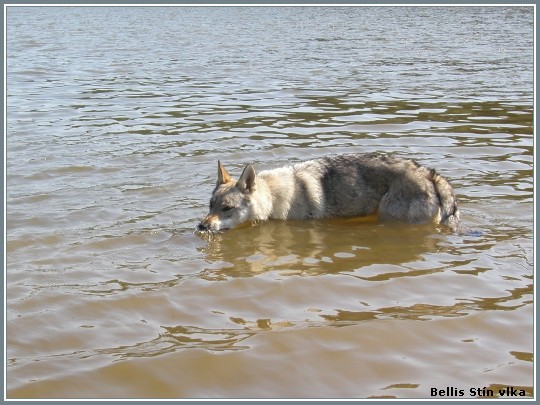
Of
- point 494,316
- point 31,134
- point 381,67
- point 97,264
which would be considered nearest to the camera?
point 494,316

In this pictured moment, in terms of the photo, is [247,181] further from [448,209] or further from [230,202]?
[448,209]

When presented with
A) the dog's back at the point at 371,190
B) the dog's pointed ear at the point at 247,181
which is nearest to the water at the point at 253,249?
the dog's back at the point at 371,190

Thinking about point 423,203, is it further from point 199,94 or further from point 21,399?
point 199,94

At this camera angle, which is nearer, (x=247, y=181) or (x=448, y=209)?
(x=448, y=209)

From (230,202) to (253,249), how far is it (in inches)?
34.6

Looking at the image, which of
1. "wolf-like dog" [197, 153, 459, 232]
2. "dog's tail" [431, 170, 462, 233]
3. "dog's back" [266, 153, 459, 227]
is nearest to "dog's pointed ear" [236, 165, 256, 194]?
"wolf-like dog" [197, 153, 459, 232]

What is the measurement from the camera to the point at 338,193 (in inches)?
372

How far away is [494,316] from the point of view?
640cm

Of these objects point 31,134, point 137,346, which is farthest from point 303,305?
point 31,134

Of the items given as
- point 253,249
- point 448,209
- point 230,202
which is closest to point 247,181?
point 230,202

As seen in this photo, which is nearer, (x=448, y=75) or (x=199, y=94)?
(x=199, y=94)

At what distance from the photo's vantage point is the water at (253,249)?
18.6ft

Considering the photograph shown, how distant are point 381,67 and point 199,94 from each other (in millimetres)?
5825

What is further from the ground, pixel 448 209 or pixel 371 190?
pixel 371 190
